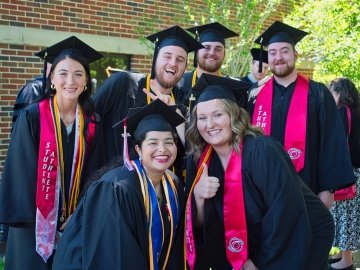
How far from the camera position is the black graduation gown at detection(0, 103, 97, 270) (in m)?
3.49

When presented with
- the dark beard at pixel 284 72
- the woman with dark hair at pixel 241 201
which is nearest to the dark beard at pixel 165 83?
→ the woman with dark hair at pixel 241 201

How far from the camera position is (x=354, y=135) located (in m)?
5.70

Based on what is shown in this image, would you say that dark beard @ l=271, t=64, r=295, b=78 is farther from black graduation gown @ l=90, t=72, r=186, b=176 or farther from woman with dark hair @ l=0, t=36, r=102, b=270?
woman with dark hair @ l=0, t=36, r=102, b=270

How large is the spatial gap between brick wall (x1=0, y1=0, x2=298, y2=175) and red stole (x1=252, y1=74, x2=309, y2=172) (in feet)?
12.1

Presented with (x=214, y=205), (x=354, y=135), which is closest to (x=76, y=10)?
(x=354, y=135)

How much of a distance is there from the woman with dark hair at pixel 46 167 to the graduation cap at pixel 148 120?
Answer: 57 centimetres

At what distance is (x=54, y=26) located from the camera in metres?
7.03

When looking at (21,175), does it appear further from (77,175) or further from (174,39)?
(174,39)

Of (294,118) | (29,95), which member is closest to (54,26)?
(29,95)

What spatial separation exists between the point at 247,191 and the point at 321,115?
1399 mm

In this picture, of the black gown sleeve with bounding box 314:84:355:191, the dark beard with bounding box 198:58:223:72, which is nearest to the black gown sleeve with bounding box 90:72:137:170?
the dark beard with bounding box 198:58:223:72

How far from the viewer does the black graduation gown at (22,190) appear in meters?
3.49

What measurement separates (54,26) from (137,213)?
4743 mm

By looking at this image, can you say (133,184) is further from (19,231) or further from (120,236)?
(19,231)
